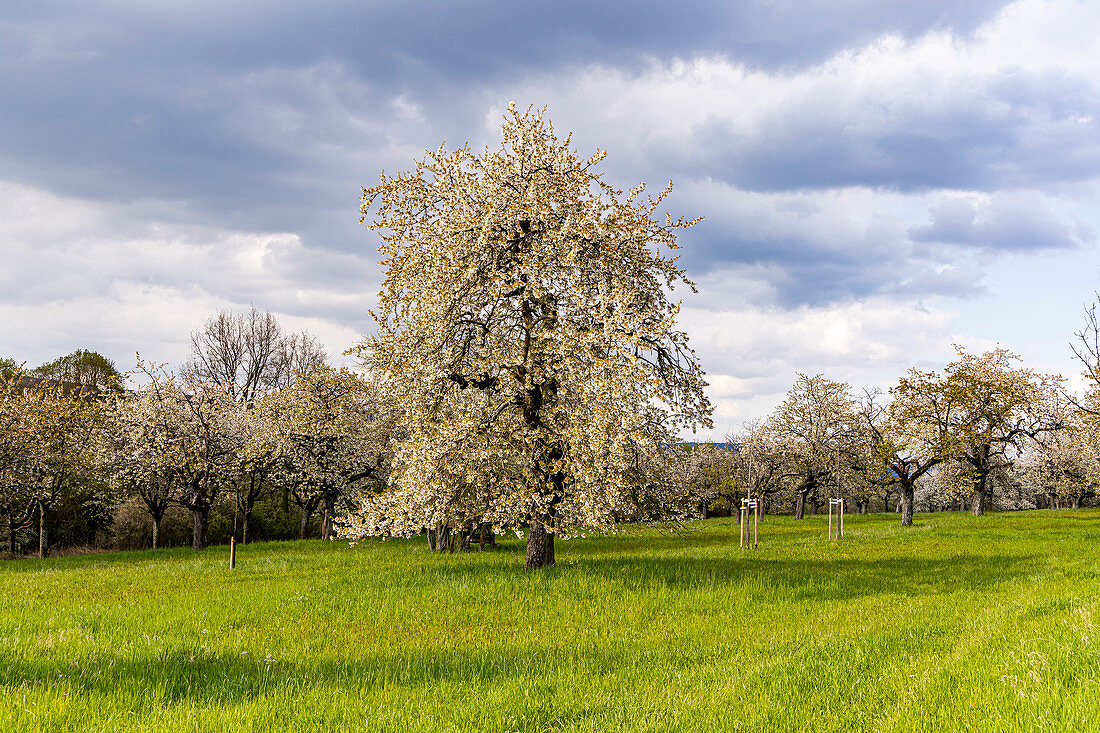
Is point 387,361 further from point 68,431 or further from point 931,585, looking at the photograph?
point 68,431

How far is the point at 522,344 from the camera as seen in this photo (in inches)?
680

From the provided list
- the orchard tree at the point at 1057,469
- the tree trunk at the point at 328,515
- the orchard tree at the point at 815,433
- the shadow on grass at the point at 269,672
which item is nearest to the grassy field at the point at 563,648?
the shadow on grass at the point at 269,672

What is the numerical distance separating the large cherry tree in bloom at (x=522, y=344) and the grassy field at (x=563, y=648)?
6.60ft

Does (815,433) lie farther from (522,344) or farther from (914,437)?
(522,344)

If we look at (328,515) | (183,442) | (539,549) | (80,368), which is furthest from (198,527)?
(80,368)

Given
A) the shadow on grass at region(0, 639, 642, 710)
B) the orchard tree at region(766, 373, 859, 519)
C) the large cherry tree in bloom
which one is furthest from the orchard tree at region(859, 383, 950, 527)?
the shadow on grass at region(0, 639, 642, 710)

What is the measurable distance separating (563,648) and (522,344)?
9232 mm

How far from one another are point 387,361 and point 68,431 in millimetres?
27464

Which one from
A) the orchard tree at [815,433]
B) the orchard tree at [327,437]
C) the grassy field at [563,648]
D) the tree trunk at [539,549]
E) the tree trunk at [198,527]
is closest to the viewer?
the grassy field at [563,648]

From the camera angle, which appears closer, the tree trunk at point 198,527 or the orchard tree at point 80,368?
the tree trunk at point 198,527

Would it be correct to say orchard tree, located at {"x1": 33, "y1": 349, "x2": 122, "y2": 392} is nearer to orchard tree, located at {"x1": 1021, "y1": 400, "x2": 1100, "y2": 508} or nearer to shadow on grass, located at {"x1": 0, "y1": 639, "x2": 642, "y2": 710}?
shadow on grass, located at {"x1": 0, "y1": 639, "x2": 642, "y2": 710}

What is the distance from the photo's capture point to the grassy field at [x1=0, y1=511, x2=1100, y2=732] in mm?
5941

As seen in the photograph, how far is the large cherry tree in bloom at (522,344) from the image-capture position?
49.3 ft

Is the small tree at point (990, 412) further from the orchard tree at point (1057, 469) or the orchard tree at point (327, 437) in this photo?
the orchard tree at point (327, 437)
